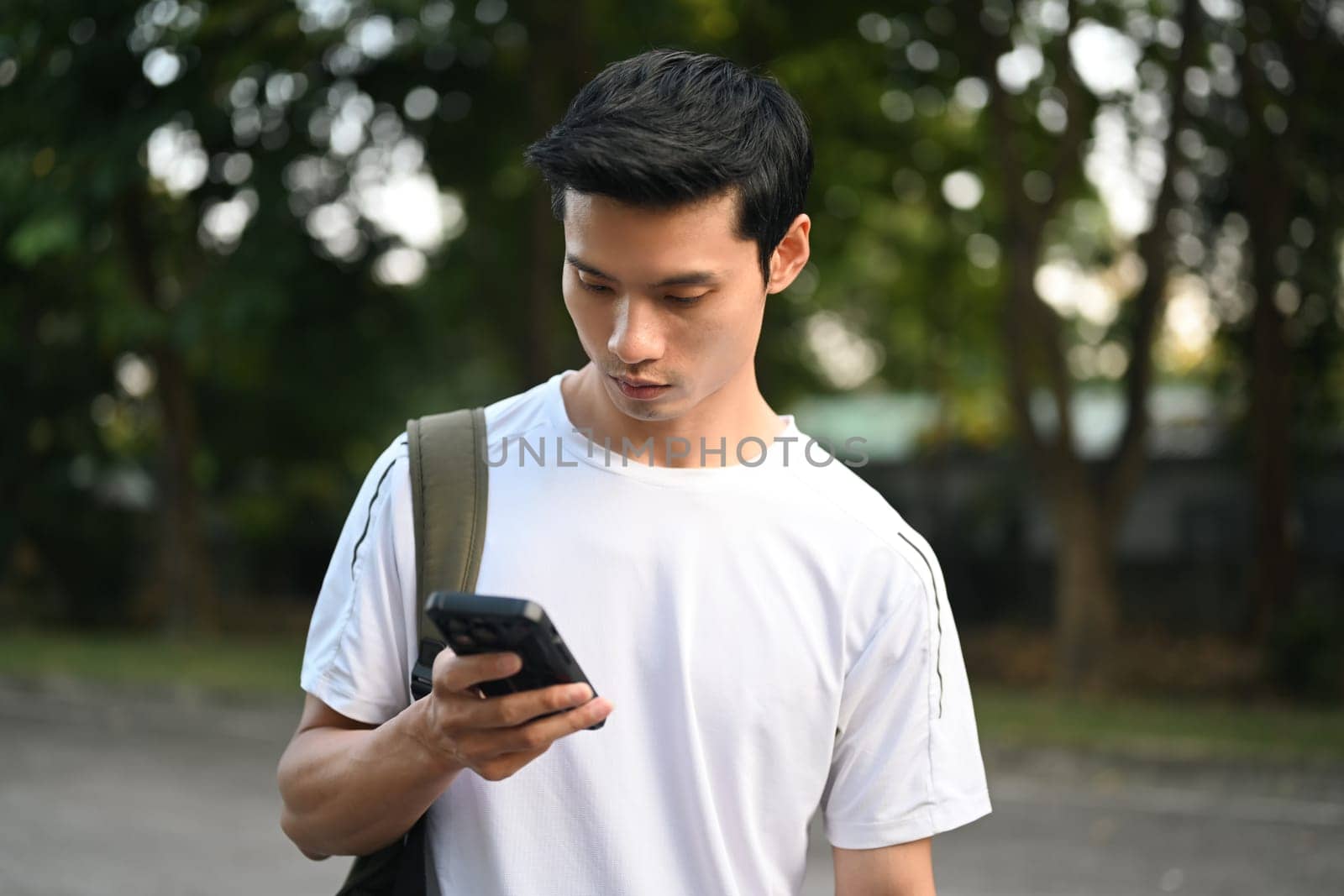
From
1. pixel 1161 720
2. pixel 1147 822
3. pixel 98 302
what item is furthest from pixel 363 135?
pixel 1147 822

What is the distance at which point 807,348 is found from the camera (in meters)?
21.8

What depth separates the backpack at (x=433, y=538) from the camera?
192 cm

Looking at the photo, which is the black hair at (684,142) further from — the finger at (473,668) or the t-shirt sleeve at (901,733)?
the finger at (473,668)

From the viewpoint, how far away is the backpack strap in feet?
6.27

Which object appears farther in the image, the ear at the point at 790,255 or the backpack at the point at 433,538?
the ear at the point at 790,255

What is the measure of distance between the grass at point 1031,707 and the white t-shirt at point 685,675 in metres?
7.62

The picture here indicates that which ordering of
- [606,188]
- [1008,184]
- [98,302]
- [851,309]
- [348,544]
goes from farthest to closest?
[851,309]
[98,302]
[1008,184]
[348,544]
[606,188]

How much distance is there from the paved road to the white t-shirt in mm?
4707

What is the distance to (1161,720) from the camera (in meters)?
10.3

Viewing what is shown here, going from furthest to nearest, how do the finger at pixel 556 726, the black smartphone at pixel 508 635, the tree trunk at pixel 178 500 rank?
the tree trunk at pixel 178 500, the finger at pixel 556 726, the black smartphone at pixel 508 635

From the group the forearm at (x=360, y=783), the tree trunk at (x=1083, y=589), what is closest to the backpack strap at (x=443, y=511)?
the forearm at (x=360, y=783)

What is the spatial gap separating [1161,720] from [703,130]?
9.25 meters

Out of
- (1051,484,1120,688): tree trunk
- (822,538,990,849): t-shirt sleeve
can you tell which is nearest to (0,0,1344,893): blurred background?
(1051,484,1120,688): tree trunk

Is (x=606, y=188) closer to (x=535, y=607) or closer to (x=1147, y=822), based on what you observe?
(x=535, y=607)
